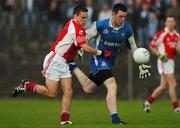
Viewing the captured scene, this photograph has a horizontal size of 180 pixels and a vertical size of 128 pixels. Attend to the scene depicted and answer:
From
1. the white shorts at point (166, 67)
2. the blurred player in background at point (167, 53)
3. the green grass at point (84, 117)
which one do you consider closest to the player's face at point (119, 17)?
the green grass at point (84, 117)

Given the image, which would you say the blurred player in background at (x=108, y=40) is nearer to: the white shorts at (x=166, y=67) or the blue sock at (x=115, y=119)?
the blue sock at (x=115, y=119)

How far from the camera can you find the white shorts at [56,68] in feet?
53.9

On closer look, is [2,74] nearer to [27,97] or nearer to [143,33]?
[27,97]

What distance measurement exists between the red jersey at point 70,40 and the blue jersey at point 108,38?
0.63 meters

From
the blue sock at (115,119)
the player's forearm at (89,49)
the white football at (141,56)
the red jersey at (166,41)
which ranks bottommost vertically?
the blue sock at (115,119)

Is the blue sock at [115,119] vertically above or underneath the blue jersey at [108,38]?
underneath

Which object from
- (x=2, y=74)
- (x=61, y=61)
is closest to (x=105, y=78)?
(x=61, y=61)

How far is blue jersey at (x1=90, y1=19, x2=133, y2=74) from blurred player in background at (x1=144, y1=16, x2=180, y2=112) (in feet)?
16.8

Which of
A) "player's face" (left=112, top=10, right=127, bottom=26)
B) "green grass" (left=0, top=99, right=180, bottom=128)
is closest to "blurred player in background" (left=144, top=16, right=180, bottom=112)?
"green grass" (left=0, top=99, right=180, bottom=128)

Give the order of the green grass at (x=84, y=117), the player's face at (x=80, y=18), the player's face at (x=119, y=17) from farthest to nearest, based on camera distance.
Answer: the player's face at (x=119, y=17), the player's face at (x=80, y=18), the green grass at (x=84, y=117)

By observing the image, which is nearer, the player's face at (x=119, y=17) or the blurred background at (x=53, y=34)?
the player's face at (x=119, y=17)

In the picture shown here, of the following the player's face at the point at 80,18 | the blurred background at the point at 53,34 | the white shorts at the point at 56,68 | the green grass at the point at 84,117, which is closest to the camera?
the green grass at the point at 84,117

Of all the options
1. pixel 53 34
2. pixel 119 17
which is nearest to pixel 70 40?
pixel 119 17

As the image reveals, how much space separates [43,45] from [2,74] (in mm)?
2017
